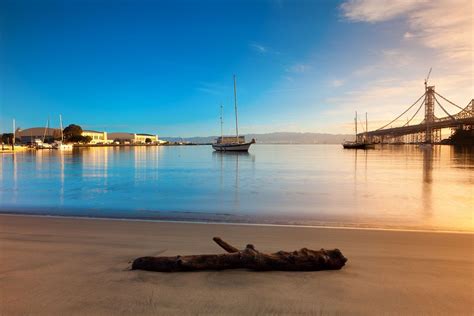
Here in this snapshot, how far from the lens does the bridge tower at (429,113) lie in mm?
91438

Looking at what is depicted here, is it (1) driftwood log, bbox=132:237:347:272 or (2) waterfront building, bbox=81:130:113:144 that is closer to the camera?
(1) driftwood log, bbox=132:237:347:272

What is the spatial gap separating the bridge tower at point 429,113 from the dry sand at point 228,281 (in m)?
96.0

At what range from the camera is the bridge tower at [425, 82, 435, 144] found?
91.4 metres

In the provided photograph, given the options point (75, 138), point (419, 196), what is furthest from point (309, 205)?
point (75, 138)

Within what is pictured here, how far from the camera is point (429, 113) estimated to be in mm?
99438

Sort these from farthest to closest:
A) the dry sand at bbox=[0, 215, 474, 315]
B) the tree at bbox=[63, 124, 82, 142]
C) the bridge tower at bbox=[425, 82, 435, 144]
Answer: the tree at bbox=[63, 124, 82, 142], the bridge tower at bbox=[425, 82, 435, 144], the dry sand at bbox=[0, 215, 474, 315]

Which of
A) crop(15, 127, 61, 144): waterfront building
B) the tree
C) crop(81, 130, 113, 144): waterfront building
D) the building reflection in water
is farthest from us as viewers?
crop(81, 130, 113, 144): waterfront building

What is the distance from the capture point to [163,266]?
3.67 metres

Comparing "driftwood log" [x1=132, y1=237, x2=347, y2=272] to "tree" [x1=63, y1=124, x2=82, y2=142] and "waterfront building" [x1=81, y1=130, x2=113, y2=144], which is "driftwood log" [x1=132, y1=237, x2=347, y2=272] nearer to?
"tree" [x1=63, y1=124, x2=82, y2=142]

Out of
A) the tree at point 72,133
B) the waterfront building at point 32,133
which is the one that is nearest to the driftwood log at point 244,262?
the tree at point 72,133

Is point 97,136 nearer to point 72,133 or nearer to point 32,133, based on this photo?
point 32,133

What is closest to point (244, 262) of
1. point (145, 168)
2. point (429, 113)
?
point (145, 168)

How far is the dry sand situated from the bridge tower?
96042mm

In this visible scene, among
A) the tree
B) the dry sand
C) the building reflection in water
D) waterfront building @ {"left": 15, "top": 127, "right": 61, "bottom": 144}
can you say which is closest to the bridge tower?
the building reflection in water
